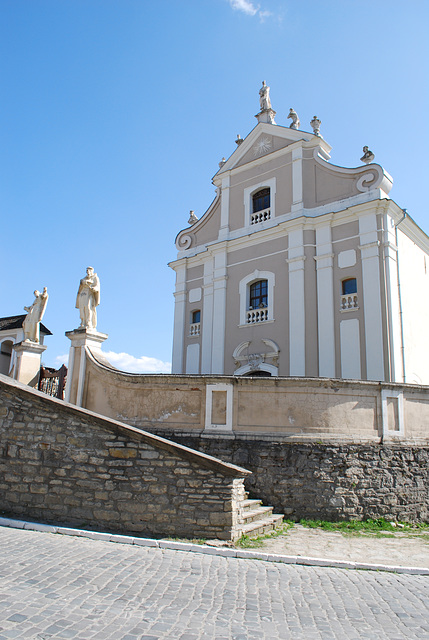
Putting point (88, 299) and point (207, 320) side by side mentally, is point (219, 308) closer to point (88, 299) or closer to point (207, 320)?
point (207, 320)

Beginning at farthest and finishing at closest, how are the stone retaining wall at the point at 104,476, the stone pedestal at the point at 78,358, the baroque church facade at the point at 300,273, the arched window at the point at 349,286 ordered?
the arched window at the point at 349,286
the baroque church facade at the point at 300,273
the stone pedestal at the point at 78,358
the stone retaining wall at the point at 104,476

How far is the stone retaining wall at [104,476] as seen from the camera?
7293mm

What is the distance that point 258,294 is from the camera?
19594mm

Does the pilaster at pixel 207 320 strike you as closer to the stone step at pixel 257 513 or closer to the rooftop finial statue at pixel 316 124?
the rooftop finial statue at pixel 316 124

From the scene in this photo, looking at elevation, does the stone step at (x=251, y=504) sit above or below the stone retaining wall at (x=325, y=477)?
below

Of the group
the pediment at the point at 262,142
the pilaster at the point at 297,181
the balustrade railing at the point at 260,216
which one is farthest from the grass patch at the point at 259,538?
the pediment at the point at 262,142

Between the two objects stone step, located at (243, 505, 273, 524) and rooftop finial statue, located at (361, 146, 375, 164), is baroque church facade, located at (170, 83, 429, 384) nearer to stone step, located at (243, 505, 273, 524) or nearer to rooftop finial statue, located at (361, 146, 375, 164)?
rooftop finial statue, located at (361, 146, 375, 164)

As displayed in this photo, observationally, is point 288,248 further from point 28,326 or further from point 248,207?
point 28,326

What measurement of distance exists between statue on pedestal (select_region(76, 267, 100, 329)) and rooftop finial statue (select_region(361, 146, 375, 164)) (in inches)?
450

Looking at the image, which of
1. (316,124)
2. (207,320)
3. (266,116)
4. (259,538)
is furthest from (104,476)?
(266,116)

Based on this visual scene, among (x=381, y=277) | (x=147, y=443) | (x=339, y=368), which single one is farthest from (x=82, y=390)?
(x=381, y=277)

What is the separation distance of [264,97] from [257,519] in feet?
63.9

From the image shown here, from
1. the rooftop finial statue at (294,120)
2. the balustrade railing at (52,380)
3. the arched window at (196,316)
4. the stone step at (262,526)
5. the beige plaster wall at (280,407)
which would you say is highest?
the rooftop finial statue at (294,120)

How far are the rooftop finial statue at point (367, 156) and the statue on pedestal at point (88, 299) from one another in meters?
11.4
